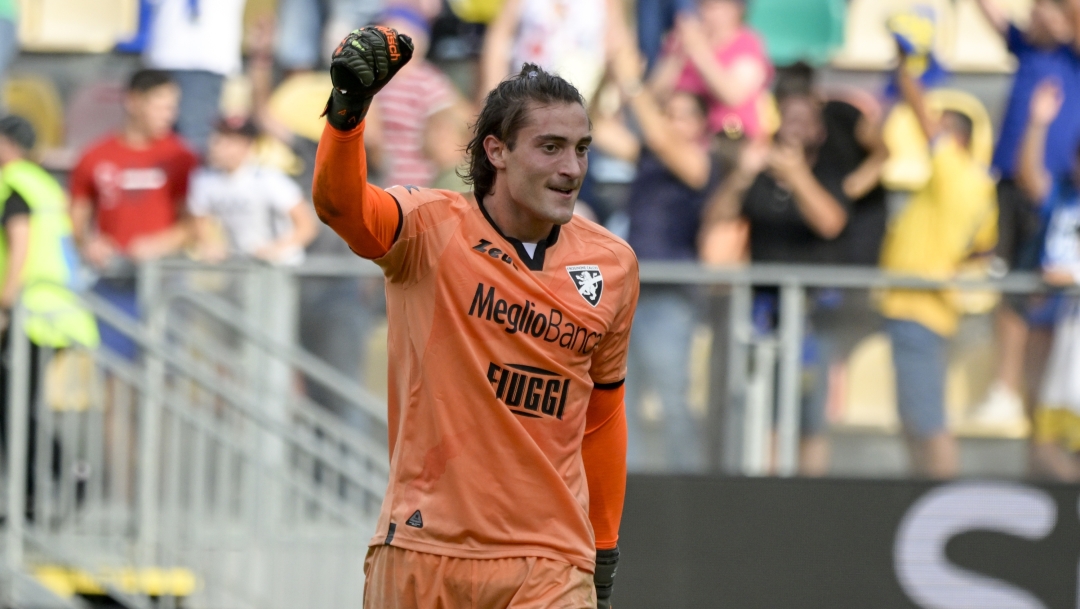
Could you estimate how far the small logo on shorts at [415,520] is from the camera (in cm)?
438

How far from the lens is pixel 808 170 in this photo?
27.3ft

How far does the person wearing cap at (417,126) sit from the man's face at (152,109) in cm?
132

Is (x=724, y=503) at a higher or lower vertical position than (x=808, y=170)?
lower

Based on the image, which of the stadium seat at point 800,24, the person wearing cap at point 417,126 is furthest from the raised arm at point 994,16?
the person wearing cap at point 417,126

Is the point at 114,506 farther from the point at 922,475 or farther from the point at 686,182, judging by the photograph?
the point at 922,475

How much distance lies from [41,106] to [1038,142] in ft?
23.5

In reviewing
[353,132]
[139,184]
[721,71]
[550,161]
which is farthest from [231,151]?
[353,132]

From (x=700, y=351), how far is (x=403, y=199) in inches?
152

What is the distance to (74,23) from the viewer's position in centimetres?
1200

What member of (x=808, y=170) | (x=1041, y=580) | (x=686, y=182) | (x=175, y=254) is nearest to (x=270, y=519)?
(x=175, y=254)

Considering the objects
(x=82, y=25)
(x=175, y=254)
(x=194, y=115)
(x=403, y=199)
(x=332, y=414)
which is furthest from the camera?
(x=82, y=25)

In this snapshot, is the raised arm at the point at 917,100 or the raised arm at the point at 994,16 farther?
the raised arm at the point at 994,16

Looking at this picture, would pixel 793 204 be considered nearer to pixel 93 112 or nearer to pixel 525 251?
pixel 525 251

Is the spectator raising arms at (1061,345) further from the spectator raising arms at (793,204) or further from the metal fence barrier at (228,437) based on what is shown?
the spectator raising arms at (793,204)
